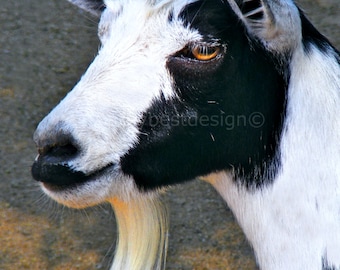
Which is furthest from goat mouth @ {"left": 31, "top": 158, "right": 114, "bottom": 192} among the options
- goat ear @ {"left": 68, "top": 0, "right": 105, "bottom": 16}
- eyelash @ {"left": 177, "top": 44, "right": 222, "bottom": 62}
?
goat ear @ {"left": 68, "top": 0, "right": 105, "bottom": 16}

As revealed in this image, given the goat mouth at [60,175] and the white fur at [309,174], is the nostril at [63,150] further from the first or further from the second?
the white fur at [309,174]

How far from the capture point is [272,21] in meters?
2.29

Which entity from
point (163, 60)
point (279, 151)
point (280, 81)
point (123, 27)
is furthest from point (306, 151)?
point (123, 27)

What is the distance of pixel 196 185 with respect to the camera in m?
4.72

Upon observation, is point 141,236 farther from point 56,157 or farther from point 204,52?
point 204,52

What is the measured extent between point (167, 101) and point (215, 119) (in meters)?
0.19

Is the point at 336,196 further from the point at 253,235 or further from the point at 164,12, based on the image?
the point at 164,12

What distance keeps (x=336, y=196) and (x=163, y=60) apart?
718mm

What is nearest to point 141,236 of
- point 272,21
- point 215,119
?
point 215,119

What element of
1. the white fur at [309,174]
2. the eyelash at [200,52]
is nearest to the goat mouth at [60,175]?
the eyelash at [200,52]

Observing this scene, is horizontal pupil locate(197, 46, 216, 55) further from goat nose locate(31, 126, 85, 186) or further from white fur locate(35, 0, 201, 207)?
goat nose locate(31, 126, 85, 186)

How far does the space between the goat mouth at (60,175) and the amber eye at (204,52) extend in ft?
1.49

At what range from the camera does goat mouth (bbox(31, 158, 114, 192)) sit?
234 centimetres

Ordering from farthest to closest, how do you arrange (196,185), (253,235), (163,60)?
(196,185) → (253,235) → (163,60)
